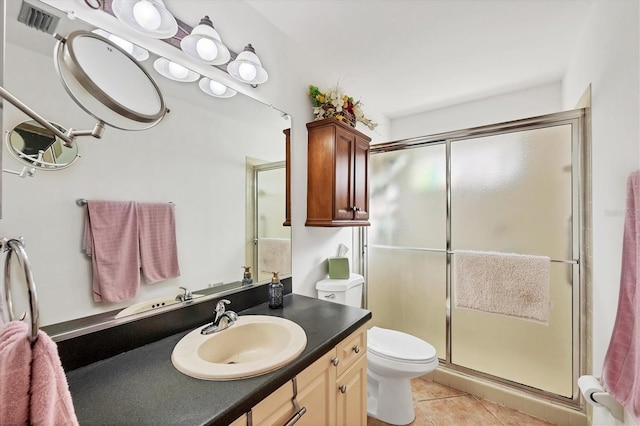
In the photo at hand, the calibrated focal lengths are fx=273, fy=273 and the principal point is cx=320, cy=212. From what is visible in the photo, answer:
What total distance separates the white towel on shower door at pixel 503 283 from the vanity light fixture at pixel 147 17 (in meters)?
2.26

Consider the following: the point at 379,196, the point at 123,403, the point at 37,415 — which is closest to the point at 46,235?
the point at 123,403

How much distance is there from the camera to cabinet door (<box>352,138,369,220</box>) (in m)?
2.04

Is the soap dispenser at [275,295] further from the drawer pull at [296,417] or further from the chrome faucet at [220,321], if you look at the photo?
the drawer pull at [296,417]

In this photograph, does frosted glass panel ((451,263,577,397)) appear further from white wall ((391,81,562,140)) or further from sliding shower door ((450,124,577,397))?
white wall ((391,81,562,140))

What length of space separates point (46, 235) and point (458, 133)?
8.05 feet

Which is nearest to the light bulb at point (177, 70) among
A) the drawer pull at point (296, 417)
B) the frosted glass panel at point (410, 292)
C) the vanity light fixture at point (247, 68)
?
the vanity light fixture at point (247, 68)

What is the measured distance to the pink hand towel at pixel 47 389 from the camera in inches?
14.8

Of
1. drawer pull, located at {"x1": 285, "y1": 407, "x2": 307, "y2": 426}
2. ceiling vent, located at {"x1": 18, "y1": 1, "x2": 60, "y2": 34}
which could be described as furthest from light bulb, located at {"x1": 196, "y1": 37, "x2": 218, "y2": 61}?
drawer pull, located at {"x1": 285, "y1": 407, "x2": 307, "y2": 426}

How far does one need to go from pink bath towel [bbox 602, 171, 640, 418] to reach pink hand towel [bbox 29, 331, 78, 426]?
5.03ft

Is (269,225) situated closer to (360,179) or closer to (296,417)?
(360,179)

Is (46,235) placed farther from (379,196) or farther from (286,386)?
(379,196)

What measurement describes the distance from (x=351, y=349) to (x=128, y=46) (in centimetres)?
159

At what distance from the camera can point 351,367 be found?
4.21 feet

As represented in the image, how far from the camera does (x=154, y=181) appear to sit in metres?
1.12
